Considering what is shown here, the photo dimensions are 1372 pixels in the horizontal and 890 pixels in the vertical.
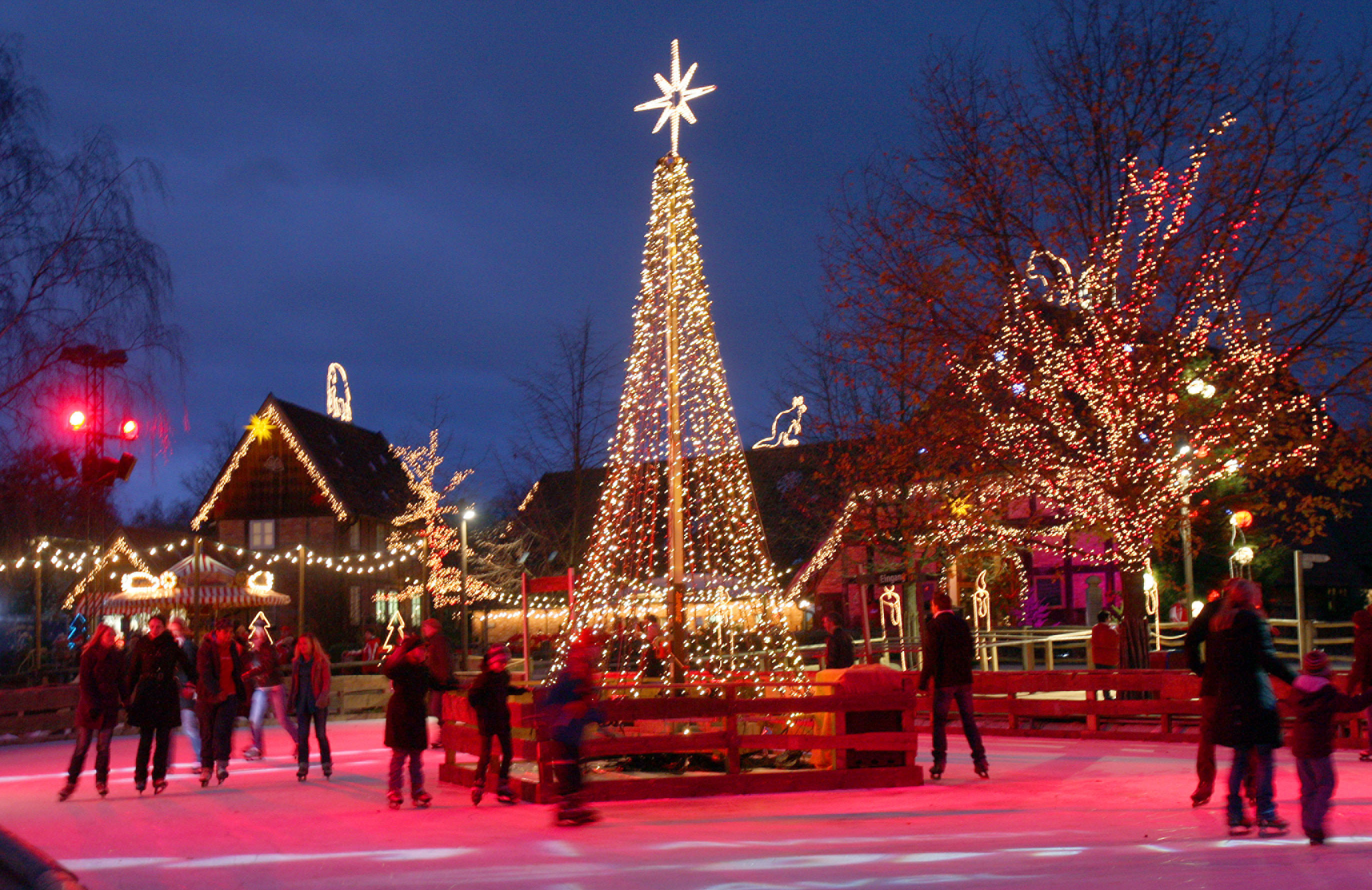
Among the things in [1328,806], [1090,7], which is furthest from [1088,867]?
[1090,7]

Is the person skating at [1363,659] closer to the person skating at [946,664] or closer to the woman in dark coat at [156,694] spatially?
the person skating at [946,664]

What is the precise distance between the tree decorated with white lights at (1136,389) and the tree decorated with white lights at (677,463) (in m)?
4.74

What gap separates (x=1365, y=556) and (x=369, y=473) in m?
34.2

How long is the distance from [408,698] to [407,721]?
0.21 meters

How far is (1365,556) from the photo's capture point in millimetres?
38062

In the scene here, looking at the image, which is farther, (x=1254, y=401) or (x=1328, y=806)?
(x=1254, y=401)

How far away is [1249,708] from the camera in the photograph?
8.20 metres

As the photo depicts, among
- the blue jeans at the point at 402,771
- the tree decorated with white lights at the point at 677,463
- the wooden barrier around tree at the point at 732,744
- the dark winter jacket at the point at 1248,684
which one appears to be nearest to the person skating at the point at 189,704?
the blue jeans at the point at 402,771

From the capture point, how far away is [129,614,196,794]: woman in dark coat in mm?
12211

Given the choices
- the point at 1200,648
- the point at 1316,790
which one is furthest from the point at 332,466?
the point at 1316,790

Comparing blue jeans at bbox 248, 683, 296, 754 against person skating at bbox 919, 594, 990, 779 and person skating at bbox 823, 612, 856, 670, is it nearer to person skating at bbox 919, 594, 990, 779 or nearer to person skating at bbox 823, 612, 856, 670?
person skating at bbox 823, 612, 856, 670

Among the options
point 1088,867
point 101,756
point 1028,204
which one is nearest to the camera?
point 1088,867

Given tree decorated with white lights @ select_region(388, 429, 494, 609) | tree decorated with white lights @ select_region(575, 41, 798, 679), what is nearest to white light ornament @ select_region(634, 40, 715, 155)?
tree decorated with white lights @ select_region(575, 41, 798, 679)

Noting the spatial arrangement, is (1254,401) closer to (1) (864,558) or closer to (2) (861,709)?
(2) (861,709)
